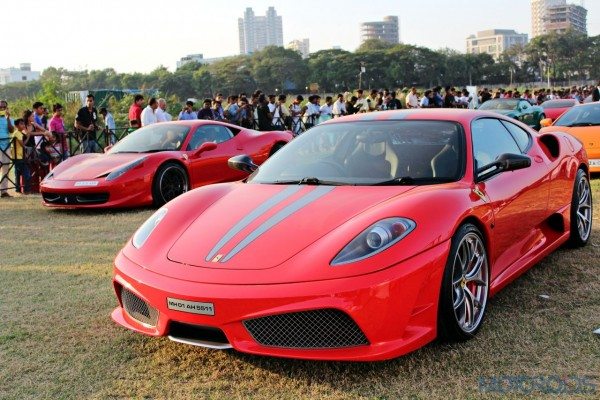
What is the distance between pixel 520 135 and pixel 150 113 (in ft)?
34.3

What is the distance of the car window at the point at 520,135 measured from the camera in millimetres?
5113

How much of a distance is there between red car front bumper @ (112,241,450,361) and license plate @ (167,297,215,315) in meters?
0.01

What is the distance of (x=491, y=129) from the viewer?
4836mm

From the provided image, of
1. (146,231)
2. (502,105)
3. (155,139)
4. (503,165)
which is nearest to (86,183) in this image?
(155,139)

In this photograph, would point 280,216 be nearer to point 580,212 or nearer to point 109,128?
point 580,212

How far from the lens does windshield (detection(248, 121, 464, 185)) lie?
13.8ft

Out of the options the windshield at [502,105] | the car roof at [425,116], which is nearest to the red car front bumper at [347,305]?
the car roof at [425,116]

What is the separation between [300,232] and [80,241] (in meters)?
4.33

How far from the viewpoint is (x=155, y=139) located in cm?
1008

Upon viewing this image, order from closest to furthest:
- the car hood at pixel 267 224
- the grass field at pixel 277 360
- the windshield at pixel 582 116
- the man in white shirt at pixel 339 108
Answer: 1. the grass field at pixel 277 360
2. the car hood at pixel 267 224
3. the windshield at pixel 582 116
4. the man in white shirt at pixel 339 108

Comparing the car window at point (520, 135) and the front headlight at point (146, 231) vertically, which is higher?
the car window at point (520, 135)

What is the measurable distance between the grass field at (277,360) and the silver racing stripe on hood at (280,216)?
0.62 m

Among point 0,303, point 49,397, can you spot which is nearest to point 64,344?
point 49,397

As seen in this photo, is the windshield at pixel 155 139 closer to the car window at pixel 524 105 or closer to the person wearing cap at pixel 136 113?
the person wearing cap at pixel 136 113
